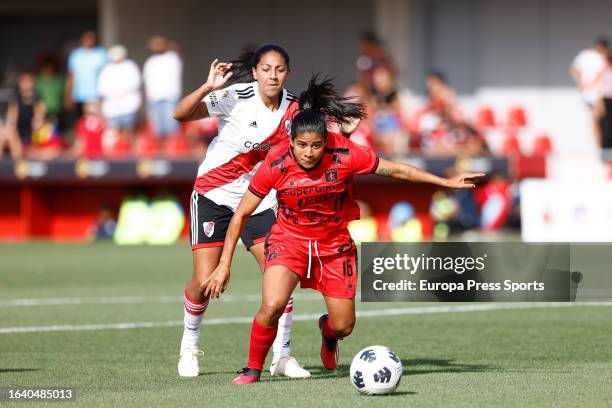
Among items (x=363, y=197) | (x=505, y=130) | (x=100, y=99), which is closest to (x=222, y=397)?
(x=363, y=197)

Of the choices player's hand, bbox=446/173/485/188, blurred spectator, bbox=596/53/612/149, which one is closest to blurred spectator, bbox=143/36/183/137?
blurred spectator, bbox=596/53/612/149

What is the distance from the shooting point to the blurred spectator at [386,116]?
76.3 feet

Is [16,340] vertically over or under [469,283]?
under

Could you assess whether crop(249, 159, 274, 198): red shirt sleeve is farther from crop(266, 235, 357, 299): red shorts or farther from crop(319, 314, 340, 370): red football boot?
crop(319, 314, 340, 370): red football boot

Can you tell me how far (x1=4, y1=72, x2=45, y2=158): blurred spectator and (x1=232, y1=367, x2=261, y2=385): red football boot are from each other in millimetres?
17080

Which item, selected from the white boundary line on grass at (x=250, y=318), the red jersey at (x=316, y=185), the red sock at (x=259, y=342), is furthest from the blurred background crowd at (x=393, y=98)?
the red sock at (x=259, y=342)

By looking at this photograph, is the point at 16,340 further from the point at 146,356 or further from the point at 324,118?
the point at 324,118

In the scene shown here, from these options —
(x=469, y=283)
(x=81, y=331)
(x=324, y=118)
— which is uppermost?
(x=324, y=118)

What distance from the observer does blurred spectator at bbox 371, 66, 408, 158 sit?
23.3 meters

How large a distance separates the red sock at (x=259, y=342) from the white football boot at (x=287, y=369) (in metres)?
0.38

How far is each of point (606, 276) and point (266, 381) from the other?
2413 mm

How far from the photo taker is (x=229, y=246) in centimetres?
807

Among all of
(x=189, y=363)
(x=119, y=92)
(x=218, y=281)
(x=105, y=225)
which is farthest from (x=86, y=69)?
(x=218, y=281)

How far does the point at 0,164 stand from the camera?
23.2 m
